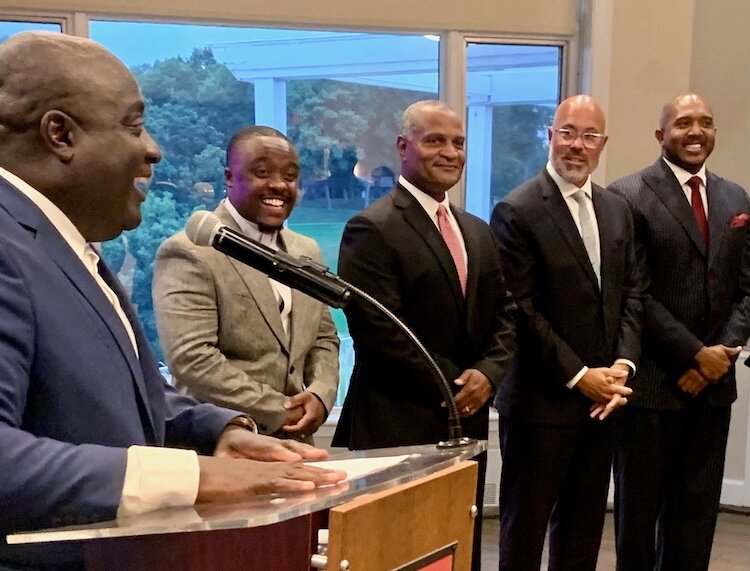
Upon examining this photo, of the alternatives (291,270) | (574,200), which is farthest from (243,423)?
(574,200)

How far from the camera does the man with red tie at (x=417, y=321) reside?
2555 mm

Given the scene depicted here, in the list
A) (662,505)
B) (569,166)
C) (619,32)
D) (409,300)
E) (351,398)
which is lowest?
(662,505)

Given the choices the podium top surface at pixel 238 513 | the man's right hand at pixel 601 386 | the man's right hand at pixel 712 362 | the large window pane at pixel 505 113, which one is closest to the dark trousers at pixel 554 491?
the man's right hand at pixel 601 386

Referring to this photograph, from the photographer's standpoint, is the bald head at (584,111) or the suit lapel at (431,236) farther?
the bald head at (584,111)

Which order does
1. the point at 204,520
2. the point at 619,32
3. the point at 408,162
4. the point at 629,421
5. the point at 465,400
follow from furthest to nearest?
the point at 619,32, the point at 629,421, the point at 408,162, the point at 465,400, the point at 204,520

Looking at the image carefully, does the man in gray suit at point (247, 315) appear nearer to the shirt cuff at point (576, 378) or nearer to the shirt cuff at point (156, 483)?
the shirt cuff at point (576, 378)

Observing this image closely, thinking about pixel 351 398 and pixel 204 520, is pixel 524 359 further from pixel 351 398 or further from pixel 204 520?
pixel 204 520

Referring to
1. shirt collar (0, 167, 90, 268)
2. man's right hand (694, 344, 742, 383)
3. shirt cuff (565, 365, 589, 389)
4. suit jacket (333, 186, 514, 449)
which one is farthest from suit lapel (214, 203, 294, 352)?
man's right hand (694, 344, 742, 383)

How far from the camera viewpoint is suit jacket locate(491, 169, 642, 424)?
110 inches

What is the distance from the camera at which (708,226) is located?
307 centimetres

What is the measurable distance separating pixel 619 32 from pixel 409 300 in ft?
6.84

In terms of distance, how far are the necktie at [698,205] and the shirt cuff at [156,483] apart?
2492 mm

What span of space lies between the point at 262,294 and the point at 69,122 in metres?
1.28

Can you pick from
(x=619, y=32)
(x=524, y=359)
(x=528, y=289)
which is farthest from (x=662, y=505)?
(x=619, y=32)
